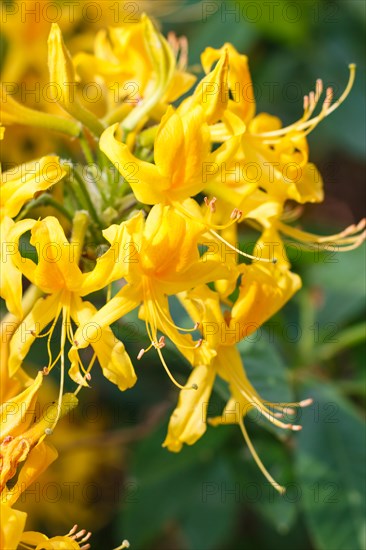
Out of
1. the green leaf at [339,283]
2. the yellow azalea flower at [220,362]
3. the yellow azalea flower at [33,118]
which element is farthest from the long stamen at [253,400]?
the green leaf at [339,283]

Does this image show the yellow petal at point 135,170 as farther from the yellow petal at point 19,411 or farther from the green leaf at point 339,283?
the green leaf at point 339,283

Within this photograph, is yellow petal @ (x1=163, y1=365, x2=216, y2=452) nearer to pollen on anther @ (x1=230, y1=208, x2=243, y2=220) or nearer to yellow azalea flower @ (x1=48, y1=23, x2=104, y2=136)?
pollen on anther @ (x1=230, y1=208, x2=243, y2=220)

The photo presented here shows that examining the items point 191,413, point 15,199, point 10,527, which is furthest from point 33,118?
point 10,527

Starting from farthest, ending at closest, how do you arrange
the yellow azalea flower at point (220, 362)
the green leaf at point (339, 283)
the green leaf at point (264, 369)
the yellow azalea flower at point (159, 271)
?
the green leaf at point (339, 283)
the green leaf at point (264, 369)
the yellow azalea flower at point (220, 362)
the yellow azalea flower at point (159, 271)

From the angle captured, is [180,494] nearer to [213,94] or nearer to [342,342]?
[342,342]

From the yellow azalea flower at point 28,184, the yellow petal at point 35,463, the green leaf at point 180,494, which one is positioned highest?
the yellow azalea flower at point 28,184

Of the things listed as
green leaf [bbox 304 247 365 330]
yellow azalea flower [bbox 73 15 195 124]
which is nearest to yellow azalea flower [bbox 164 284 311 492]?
yellow azalea flower [bbox 73 15 195 124]

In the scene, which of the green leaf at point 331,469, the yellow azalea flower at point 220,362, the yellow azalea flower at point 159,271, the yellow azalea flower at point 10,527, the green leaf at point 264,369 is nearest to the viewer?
the yellow azalea flower at point 10,527

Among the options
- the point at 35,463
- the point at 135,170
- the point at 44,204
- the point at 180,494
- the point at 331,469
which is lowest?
the point at 180,494
